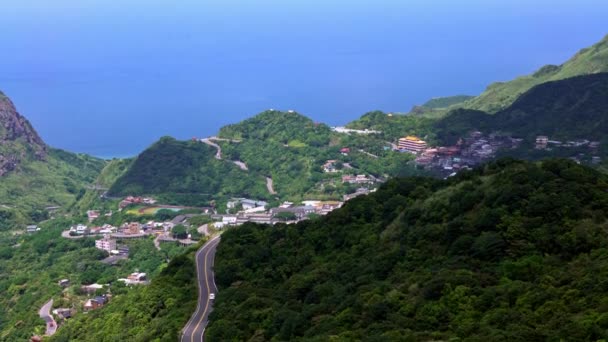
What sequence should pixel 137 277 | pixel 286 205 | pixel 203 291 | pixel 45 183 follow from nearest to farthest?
pixel 203 291, pixel 137 277, pixel 286 205, pixel 45 183

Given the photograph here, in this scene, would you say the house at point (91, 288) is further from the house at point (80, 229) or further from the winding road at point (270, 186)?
the winding road at point (270, 186)

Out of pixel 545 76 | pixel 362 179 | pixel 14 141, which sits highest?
pixel 545 76

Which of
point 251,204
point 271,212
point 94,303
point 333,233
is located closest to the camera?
point 333,233

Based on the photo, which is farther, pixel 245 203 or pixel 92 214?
pixel 92 214

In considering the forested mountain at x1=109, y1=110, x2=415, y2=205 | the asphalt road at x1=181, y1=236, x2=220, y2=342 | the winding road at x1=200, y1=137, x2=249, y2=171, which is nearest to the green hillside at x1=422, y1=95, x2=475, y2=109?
the forested mountain at x1=109, y1=110, x2=415, y2=205

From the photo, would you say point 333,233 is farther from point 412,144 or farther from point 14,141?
point 14,141

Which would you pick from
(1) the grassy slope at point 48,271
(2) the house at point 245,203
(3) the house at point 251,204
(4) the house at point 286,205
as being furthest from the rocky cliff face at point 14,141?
(4) the house at point 286,205

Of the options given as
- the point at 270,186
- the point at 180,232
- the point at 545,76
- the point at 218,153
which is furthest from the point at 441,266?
the point at 545,76
